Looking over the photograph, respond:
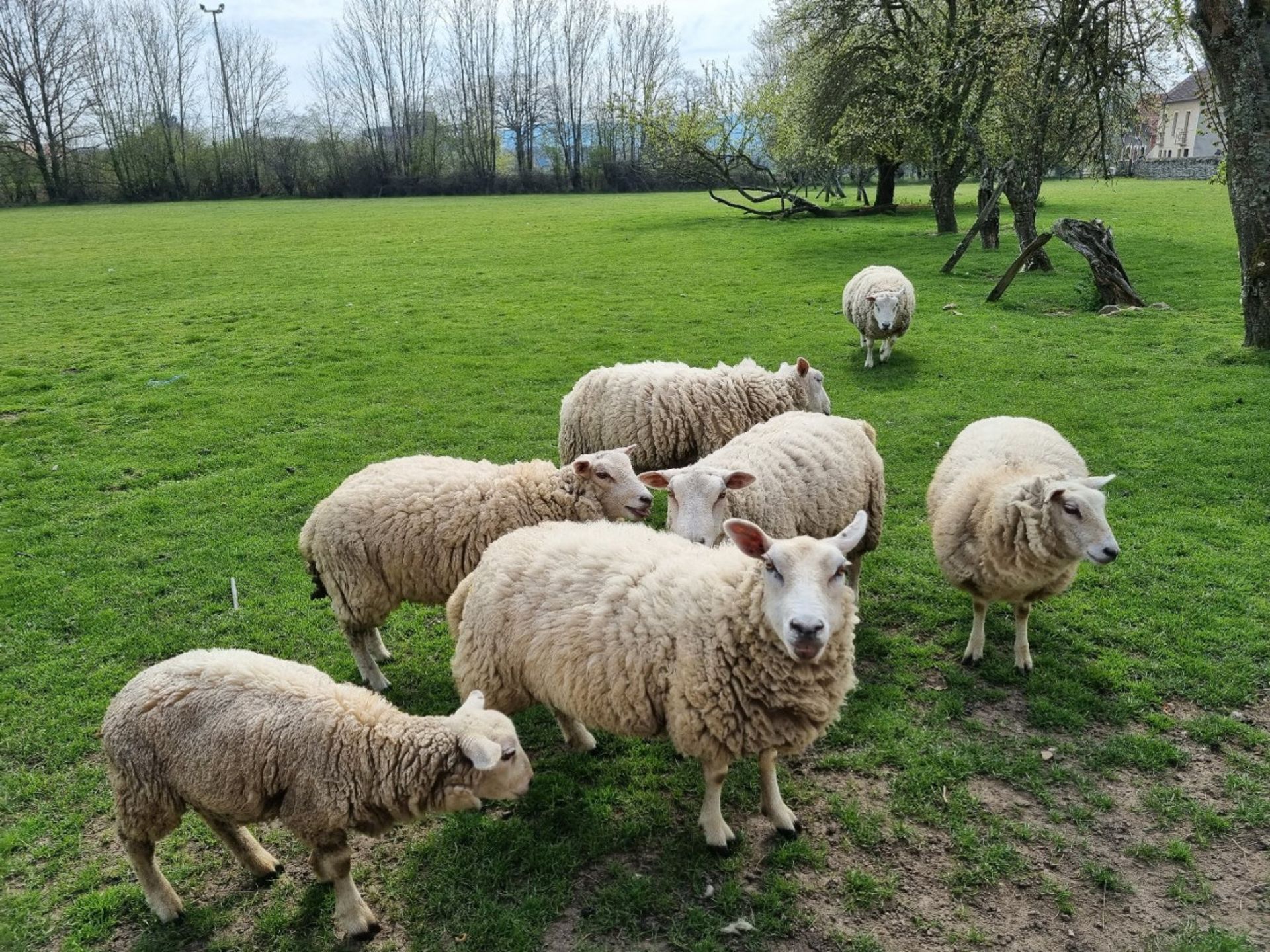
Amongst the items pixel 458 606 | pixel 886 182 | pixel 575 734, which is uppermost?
pixel 886 182

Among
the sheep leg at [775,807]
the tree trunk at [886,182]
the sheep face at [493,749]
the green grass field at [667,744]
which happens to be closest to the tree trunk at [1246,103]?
the green grass field at [667,744]

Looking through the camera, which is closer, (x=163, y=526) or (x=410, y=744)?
(x=410, y=744)

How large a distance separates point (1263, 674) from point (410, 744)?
518 centimetres

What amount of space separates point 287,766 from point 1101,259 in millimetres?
16012

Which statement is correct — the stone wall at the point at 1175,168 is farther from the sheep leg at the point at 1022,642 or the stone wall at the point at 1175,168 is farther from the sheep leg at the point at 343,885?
the sheep leg at the point at 343,885

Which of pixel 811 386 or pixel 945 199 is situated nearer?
pixel 811 386

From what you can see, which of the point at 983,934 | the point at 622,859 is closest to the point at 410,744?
the point at 622,859

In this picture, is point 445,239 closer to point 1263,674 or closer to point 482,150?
point 1263,674

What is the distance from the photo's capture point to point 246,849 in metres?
3.62

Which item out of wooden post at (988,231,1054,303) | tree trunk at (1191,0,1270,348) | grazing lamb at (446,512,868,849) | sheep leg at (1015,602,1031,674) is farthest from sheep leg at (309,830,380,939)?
wooden post at (988,231,1054,303)

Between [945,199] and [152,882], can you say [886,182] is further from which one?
[152,882]

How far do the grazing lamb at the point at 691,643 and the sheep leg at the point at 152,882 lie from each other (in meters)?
1.62

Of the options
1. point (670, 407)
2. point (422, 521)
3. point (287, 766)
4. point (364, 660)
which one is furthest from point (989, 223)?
point (287, 766)

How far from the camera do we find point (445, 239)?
2792 cm
